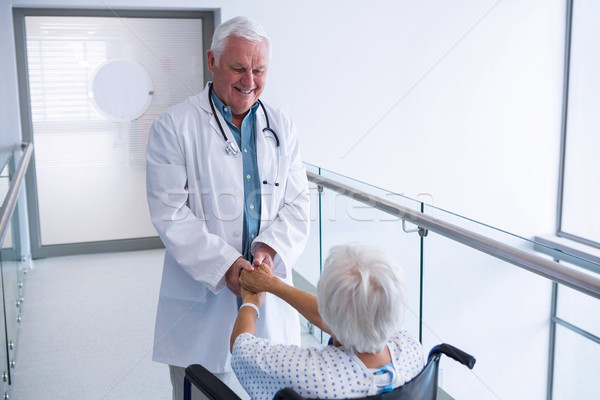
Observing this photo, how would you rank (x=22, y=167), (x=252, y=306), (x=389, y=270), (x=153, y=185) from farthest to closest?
1. (x=22, y=167)
2. (x=153, y=185)
3. (x=252, y=306)
4. (x=389, y=270)

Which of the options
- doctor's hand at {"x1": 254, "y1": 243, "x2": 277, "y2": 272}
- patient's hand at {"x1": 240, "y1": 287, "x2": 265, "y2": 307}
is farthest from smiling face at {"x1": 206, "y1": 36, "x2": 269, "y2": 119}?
patient's hand at {"x1": 240, "y1": 287, "x2": 265, "y2": 307}

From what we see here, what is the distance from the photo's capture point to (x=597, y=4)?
5355 mm

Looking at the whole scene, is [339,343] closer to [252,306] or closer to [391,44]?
[252,306]

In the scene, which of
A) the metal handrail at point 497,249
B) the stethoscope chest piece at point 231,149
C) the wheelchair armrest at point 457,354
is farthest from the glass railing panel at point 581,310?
the stethoscope chest piece at point 231,149

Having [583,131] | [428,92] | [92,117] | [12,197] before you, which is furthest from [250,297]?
[583,131]

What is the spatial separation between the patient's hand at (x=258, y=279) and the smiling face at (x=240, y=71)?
497mm

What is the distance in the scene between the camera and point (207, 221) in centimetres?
184

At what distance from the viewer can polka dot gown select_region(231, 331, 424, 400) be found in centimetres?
116

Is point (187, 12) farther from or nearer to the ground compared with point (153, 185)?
farther from the ground

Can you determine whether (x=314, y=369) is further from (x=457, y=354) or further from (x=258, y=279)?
(x=258, y=279)

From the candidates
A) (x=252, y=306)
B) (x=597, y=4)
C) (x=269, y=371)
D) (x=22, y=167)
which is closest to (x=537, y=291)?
(x=252, y=306)

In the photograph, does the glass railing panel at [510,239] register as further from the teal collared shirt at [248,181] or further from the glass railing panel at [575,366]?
the teal collared shirt at [248,181]

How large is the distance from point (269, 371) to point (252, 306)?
0.34 metres

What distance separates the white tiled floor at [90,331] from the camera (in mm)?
2789
